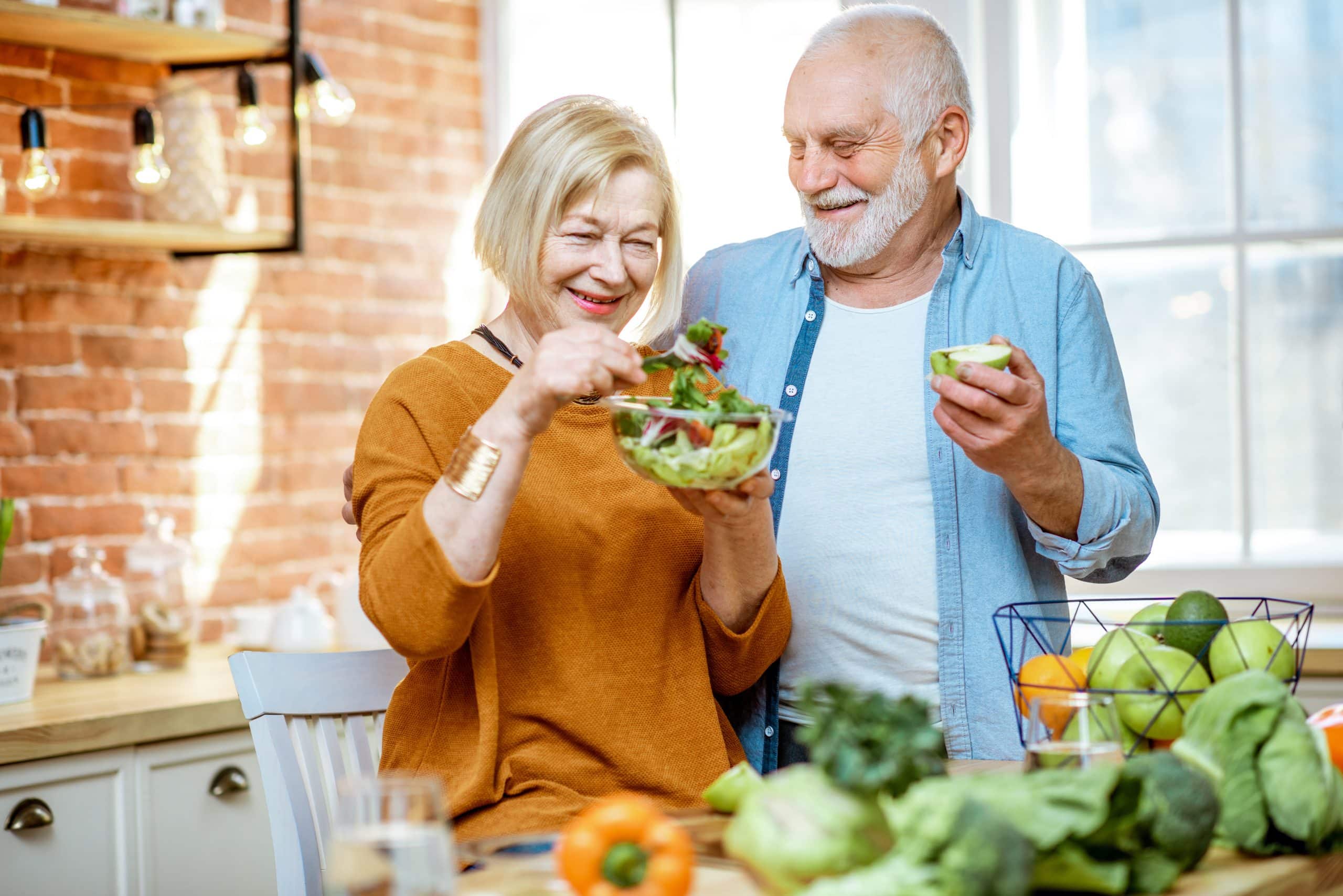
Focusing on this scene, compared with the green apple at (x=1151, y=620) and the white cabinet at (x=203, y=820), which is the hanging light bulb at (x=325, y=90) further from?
the green apple at (x=1151, y=620)

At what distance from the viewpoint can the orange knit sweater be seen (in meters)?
1.55

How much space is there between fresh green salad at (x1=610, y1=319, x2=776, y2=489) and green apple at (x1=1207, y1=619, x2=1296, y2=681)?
17.7 inches

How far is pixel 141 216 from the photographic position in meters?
2.80

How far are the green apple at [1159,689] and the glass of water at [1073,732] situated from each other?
0.45 ft

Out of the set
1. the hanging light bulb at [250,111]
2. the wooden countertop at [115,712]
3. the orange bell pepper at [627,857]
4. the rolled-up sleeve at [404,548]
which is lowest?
the wooden countertop at [115,712]

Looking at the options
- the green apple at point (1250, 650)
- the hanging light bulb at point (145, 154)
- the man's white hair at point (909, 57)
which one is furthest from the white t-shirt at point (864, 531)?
the hanging light bulb at point (145, 154)

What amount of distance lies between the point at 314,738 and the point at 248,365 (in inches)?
59.0

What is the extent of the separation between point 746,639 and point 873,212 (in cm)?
65

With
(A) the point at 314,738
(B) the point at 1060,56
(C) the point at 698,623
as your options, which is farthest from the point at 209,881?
(B) the point at 1060,56

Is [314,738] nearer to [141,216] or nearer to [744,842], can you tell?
[744,842]

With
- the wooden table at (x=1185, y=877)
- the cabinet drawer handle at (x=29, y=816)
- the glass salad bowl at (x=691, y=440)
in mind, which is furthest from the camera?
the cabinet drawer handle at (x=29, y=816)

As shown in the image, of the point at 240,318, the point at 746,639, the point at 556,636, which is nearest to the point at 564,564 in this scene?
the point at 556,636

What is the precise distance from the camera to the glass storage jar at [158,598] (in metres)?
2.65

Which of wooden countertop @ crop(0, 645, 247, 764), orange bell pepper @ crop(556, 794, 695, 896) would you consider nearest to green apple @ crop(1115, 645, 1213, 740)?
orange bell pepper @ crop(556, 794, 695, 896)
